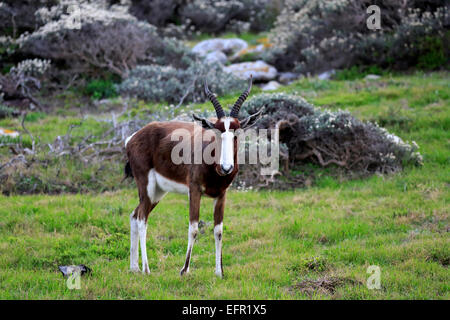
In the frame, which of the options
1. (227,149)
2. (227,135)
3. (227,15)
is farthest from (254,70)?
(227,149)

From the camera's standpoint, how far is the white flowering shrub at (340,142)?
11906 millimetres

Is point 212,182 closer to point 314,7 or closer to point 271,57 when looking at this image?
point 271,57

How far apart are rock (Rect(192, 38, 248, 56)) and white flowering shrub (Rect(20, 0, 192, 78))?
354 cm

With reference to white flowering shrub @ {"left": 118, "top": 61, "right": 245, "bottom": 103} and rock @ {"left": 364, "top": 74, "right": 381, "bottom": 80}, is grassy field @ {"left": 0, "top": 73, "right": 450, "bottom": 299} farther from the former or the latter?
white flowering shrub @ {"left": 118, "top": 61, "right": 245, "bottom": 103}

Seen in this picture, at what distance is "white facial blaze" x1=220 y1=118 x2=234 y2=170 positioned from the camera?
613cm

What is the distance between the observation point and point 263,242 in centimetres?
842

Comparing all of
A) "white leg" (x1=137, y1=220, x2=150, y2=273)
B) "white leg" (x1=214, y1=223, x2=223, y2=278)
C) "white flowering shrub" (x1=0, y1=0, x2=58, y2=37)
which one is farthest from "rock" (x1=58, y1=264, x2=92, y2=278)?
"white flowering shrub" (x1=0, y1=0, x2=58, y2=37)

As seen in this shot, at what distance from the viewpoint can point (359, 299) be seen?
6180 millimetres

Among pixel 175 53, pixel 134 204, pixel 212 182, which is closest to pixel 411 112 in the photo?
pixel 134 204

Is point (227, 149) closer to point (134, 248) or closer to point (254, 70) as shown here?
point (134, 248)

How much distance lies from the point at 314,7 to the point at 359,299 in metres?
18.9

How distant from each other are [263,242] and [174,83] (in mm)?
10829

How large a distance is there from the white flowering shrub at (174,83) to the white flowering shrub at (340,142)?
5563 mm

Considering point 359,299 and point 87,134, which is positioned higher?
point 87,134
